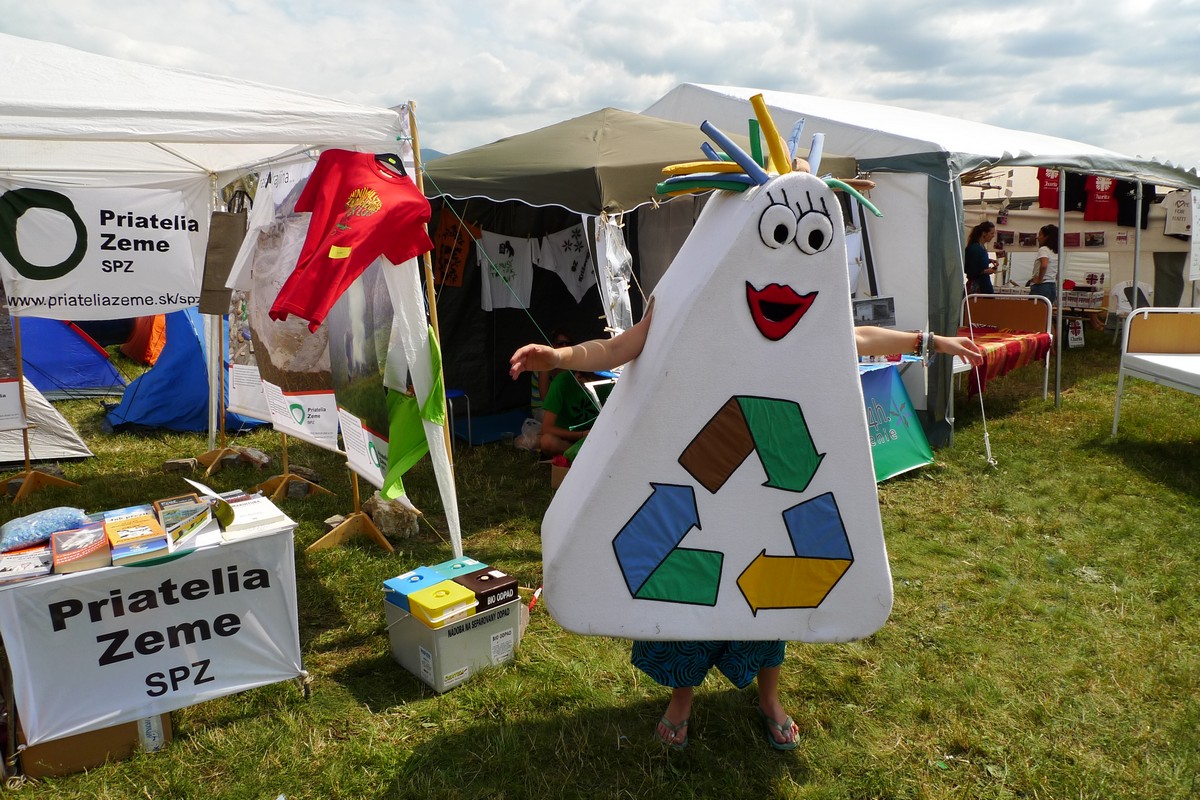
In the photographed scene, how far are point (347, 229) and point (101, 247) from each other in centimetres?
317

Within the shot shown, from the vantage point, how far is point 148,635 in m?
2.34

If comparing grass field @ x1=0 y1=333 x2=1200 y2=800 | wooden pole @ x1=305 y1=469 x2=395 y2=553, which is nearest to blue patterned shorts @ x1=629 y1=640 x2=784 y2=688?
grass field @ x1=0 y1=333 x2=1200 y2=800

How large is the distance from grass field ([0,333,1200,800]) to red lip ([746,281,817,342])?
1.32 metres

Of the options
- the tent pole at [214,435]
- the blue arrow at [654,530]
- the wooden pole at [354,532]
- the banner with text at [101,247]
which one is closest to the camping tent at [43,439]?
the tent pole at [214,435]

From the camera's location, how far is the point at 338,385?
3619mm

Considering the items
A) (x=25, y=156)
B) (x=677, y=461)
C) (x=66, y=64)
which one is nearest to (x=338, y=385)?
(x=66, y=64)

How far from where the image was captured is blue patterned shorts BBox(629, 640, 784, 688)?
7.46 ft

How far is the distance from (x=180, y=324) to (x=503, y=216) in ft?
9.86

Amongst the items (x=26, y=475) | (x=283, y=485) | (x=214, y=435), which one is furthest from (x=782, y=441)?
(x=26, y=475)

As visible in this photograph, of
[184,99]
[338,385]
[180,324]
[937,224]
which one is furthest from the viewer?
[180,324]

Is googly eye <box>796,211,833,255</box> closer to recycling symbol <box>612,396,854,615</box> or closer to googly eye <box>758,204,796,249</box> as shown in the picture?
googly eye <box>758,204,796,249</box>

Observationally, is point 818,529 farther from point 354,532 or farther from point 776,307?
point 354,532

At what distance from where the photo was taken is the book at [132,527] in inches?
91.7

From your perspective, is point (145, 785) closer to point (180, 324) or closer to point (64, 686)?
point (64, 686)
